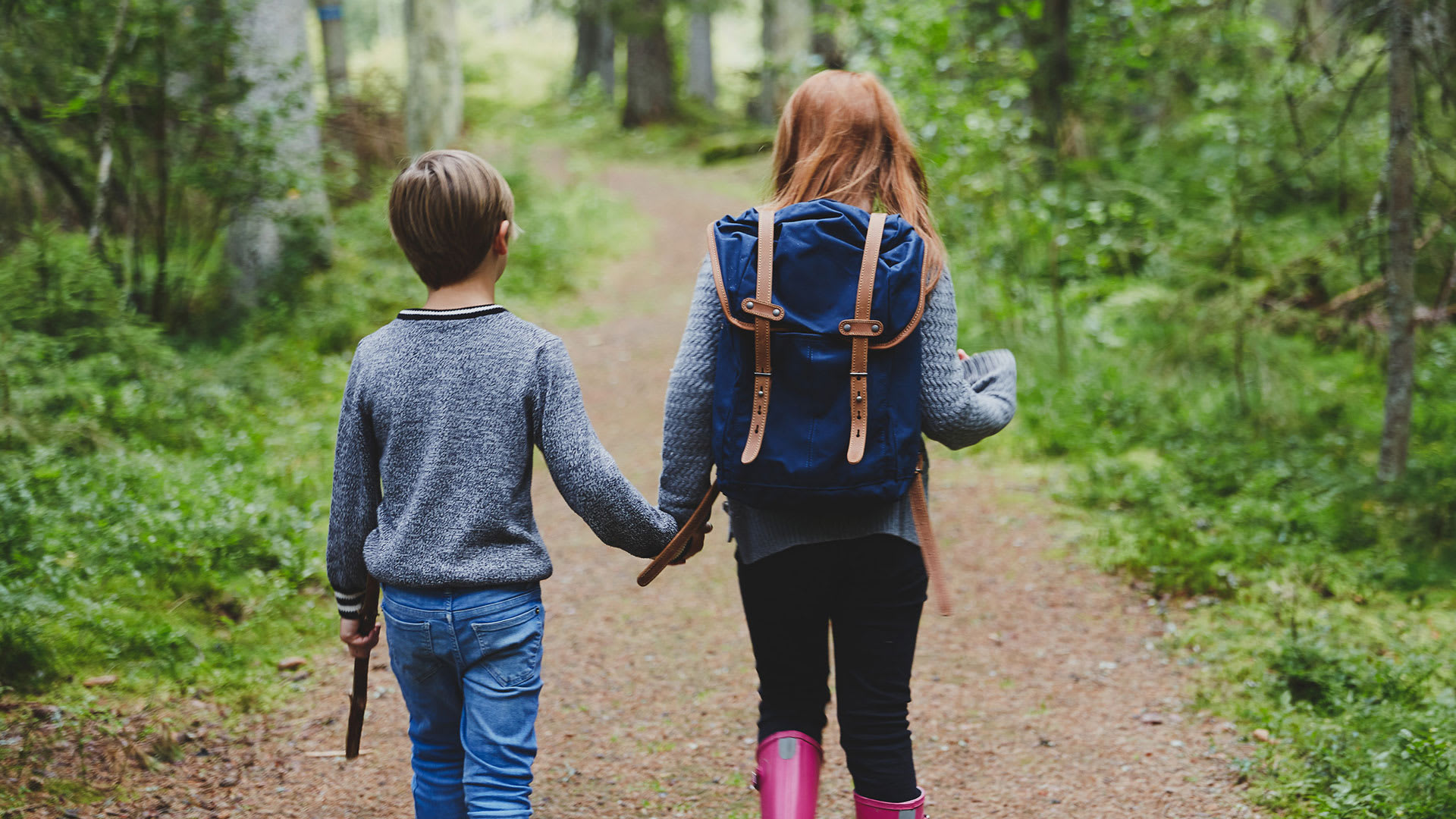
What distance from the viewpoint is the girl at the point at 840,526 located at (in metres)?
2.38

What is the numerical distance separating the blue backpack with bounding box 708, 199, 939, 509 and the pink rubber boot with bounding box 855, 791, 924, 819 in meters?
0.74

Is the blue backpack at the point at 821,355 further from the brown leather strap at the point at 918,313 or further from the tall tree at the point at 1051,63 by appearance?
the tall tree at the point at 1051,63

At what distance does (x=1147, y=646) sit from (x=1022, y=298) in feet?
14.3

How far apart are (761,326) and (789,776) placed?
110 centimetres

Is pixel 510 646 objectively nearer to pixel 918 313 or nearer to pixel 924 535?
pixel 924 535

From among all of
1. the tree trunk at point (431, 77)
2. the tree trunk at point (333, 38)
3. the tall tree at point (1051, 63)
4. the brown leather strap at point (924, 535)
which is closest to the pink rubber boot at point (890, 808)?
the brown leather strap at point (924, 535)

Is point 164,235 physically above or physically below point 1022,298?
above

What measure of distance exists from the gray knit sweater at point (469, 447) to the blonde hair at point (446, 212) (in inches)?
4.4

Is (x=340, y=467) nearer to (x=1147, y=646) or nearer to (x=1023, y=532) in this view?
(x=1147, y=646)

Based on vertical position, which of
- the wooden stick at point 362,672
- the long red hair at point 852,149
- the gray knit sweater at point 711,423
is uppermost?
the long red hair at point 852,149

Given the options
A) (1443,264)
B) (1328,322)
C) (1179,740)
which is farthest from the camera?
(1443,264)

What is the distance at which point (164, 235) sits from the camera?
791 cm

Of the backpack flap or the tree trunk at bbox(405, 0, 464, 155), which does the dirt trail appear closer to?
the backpack flap

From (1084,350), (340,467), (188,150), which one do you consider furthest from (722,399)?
(188,150)
